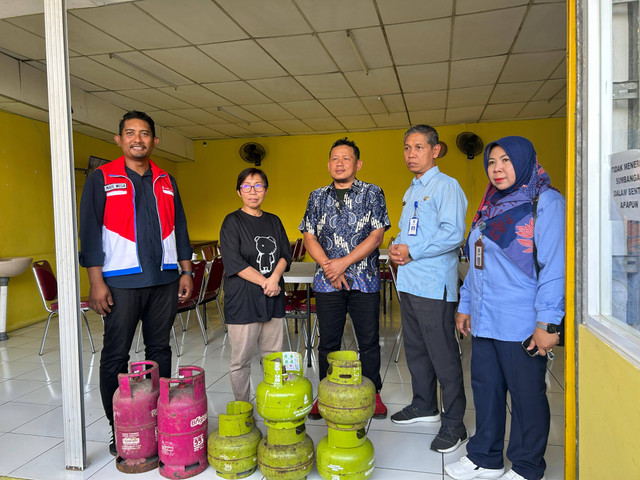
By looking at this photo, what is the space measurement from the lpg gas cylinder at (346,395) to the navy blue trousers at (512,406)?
0.51m

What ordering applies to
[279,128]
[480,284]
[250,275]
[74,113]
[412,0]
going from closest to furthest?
[480,284] → [250,275] → [412,0] → [74,113] → [279,128]

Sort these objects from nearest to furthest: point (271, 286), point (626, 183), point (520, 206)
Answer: point (626, 183), point (520, 206), point (271, 286)

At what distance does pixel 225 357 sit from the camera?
13.2ft

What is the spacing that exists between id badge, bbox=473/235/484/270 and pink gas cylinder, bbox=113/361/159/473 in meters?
1.64

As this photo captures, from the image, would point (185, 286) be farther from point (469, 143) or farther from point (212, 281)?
point (469, 143)

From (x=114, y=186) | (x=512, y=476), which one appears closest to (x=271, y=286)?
(x=114, y=186)

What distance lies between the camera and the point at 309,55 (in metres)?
4.59

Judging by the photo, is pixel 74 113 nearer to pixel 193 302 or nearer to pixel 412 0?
pixel 193 302

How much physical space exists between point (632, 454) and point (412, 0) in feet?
11.0

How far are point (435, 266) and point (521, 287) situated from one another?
0.51 metres

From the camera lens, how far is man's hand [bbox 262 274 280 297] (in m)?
2.40

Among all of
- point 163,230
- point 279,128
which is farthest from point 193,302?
point 279,128

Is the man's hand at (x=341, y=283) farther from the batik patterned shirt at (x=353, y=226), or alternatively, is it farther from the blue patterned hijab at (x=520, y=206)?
the blue patterned hijab at (x=520, y=206)

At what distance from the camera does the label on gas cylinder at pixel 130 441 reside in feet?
6.96
